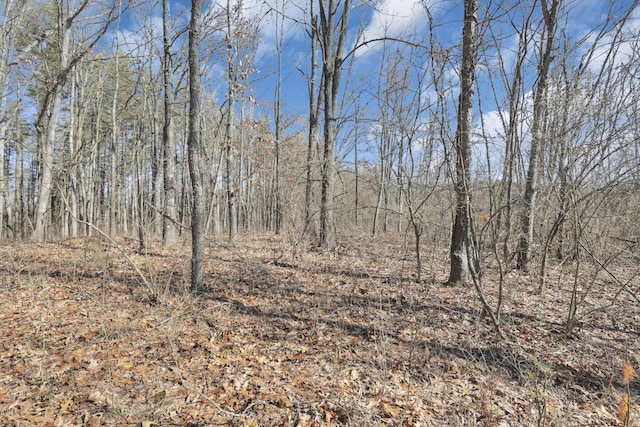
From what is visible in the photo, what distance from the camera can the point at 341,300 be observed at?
4656mm

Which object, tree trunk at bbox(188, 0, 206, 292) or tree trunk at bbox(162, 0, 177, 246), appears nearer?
tree trunk at bbox(188, 0, 206, 292)

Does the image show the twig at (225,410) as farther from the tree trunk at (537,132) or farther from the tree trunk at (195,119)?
the tree trunk at (537,132)

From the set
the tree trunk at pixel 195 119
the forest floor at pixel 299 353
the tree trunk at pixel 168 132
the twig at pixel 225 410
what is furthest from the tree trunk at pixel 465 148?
the tree trunk at pixel 168 132

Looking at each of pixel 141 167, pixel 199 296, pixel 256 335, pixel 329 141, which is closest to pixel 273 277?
pixel 199 296

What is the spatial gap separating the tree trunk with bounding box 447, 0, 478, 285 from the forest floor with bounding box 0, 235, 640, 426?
493 millimetres

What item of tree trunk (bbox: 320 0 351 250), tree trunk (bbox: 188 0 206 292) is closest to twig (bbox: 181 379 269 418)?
tree trunk (bbox: 188 0 206 292)

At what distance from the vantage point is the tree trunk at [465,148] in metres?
3.56

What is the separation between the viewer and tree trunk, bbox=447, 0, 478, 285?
3557mm

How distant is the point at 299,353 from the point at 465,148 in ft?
11.4

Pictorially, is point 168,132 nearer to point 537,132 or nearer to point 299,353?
point 299,353

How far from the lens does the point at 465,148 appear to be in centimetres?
427

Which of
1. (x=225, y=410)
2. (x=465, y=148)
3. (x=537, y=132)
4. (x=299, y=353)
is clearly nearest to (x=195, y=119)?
(x=299, y=353)

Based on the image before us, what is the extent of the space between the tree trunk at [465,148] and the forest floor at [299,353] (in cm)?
49

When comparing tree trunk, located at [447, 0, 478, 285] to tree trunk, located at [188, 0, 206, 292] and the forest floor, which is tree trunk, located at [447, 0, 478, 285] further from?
tree trunk, located at [188, 0, 206, 292]
